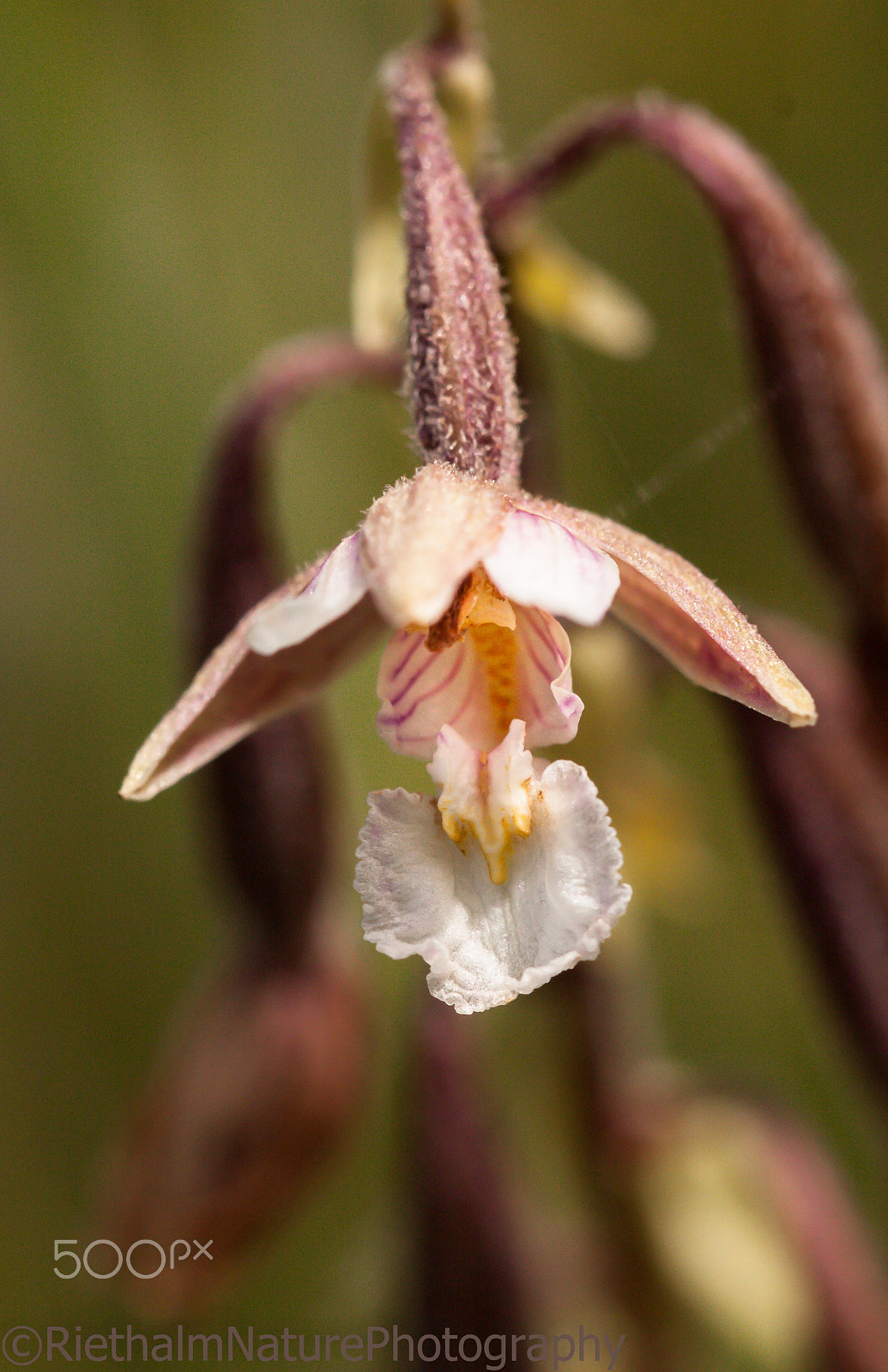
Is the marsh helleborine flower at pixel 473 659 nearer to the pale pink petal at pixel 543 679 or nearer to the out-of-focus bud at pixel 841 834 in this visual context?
the pale pink petal at pixel 543 679

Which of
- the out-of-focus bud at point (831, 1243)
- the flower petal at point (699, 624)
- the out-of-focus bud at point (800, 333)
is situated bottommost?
the out-of-focus bud at point (831, 1243)

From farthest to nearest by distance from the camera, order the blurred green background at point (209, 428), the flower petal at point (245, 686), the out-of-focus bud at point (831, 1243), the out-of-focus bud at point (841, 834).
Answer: the blurred green background at point (209, 428) < the out-of-focus bud at point (831, 1243) < the out-of-focus bud at point (841, 834) < the flower petal at point (245, 686)

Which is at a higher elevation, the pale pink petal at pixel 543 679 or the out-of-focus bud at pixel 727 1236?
the pale pink petal at pixel 543 679

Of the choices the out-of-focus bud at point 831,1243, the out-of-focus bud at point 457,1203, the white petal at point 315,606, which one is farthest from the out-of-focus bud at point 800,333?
the out-of-focus bud at point 831,1243

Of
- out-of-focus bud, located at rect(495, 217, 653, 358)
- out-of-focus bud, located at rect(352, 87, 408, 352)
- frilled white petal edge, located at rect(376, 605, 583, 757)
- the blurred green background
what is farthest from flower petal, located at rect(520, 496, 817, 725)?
the blurred green background

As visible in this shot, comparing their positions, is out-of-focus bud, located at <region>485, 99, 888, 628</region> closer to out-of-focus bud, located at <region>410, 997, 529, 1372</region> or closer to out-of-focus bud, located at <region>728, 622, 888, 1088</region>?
out-of-focus bud, located at <region>728, 622, 888, 1088</region>

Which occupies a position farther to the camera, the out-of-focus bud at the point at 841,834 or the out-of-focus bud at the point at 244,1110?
the out-of-focus bud at the point at 244,1110
